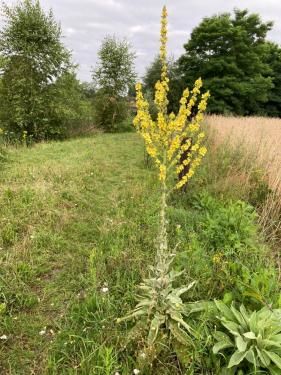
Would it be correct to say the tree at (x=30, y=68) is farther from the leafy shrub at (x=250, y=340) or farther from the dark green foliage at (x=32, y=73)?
the leafy shrub at (x=250, y=340)

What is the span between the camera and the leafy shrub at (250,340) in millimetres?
1904

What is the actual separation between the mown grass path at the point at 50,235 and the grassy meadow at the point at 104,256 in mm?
13

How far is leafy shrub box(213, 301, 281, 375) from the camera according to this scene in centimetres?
190

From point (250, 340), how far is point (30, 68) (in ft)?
39.7

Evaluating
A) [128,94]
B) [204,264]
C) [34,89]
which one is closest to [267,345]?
[204,264]

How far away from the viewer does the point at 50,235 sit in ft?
12.1

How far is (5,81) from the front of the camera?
11.6 meters

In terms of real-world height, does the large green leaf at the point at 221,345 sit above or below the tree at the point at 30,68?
below

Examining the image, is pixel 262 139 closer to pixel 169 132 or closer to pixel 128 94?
pixel 169 132

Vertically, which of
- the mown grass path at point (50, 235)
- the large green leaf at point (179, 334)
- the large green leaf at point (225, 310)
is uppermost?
the large green leaf at point (225, 310)

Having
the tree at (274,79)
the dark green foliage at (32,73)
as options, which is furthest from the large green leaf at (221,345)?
the tree at (274,79)

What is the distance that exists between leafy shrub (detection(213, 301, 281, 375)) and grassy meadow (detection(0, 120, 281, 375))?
0.40 ft

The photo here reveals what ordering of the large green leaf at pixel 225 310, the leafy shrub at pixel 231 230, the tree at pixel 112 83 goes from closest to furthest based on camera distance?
the large green leaf at pixel 225 310 → the leafy shrub at pixel 231 230 → the tree at pixel 112 83

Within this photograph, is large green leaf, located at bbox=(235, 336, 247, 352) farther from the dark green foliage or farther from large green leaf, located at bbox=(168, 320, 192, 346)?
the dark green foliage
